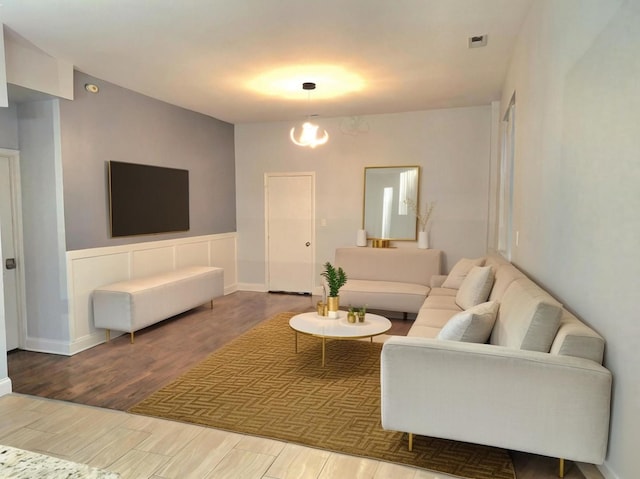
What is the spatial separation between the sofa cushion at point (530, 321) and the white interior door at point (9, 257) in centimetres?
423

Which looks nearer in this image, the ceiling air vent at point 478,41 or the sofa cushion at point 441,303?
the ceiling air vent at point 478,41

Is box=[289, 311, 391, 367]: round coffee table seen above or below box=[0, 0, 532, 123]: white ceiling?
below

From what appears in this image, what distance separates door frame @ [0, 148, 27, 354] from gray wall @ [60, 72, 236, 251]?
1.57 ft

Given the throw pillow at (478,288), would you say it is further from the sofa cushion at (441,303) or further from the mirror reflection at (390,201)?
the mirror reflection at (390,201)

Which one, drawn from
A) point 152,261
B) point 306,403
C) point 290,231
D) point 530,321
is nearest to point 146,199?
point 152,261

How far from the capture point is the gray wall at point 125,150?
4.04 meters

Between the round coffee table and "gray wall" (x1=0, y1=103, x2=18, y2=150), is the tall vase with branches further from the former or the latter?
"gray wall" (x1=0, y1=103, x2=18, y2=150)

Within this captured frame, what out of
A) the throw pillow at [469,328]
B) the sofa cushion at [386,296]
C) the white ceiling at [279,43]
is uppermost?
the white ceiling at [279,43]

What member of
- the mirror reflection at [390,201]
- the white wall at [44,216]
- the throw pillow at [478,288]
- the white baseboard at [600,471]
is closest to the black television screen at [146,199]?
the white wall at [44,216]

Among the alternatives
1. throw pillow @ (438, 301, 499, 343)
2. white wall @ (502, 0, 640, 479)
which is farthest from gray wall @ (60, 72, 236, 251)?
white wall @ (502, 0, 640, 479)

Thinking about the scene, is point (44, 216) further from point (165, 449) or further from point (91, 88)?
point (165, 449)

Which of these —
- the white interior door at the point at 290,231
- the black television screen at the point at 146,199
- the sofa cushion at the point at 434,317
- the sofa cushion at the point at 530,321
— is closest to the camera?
the sofa cushion at the point at 530,321

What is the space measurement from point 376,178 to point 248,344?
3173 millimetres

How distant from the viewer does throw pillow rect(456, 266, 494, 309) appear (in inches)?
137
